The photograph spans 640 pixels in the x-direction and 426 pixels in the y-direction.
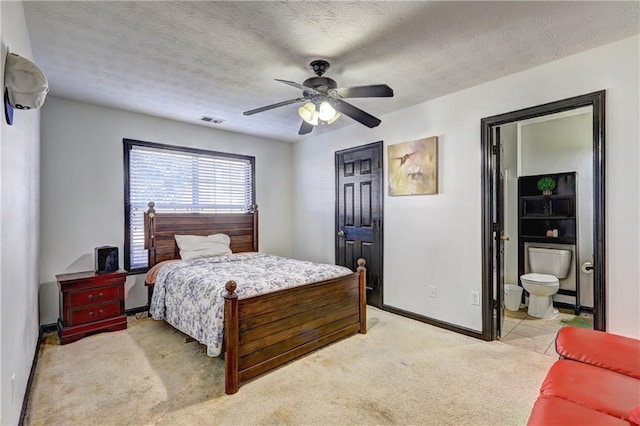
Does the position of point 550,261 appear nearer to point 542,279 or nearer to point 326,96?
point 542,279

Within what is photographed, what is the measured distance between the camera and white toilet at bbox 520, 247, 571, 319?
3.69 m

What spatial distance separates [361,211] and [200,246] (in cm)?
215

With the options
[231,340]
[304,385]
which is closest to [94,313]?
[231,340]

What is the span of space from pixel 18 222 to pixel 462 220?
11.5 feet

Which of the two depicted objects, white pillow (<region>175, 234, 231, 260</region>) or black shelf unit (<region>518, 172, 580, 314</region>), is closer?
white pillow (<region>175, 234, 231, 260</region>)

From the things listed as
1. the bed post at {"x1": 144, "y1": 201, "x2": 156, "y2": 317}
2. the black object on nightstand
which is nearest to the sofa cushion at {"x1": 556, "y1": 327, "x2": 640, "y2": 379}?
the black object on nightstand

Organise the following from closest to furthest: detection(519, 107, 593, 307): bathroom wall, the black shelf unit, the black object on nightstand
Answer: the black object on nightstand < detection(519, 107, 593, 307): bathroom wall < the black shelf unit

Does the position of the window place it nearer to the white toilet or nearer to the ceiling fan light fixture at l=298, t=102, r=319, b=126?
the ceiling fan light fixture at l=298, t=102, r=319, b=126

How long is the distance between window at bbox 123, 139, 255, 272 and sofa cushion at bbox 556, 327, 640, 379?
4.14 meters

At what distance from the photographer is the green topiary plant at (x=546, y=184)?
13.9 ft

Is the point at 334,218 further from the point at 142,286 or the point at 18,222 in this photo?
the point at 18,222

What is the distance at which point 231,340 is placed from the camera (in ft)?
7.22

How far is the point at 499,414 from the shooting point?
1929 millimetres

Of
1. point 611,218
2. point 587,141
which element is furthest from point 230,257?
point 587,141
